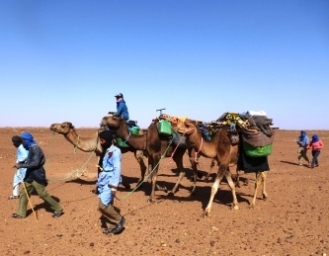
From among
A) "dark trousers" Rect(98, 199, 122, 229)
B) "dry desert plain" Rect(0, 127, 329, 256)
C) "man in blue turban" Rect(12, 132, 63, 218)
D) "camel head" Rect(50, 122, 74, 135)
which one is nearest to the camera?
"dry desert plain" Rect(0, 127, 329, 256)

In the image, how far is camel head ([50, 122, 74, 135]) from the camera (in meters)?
11.9

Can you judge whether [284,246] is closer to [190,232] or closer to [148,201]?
[190,232]

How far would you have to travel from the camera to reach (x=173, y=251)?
741 centimetres

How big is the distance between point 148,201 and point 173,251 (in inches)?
126

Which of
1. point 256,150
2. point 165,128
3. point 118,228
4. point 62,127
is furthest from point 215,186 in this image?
point 62,127

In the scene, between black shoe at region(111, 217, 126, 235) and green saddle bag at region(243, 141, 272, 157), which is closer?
black shoe at region(111, 217, 126, 235)

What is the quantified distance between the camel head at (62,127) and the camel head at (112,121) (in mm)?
2088

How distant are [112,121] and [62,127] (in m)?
2.47

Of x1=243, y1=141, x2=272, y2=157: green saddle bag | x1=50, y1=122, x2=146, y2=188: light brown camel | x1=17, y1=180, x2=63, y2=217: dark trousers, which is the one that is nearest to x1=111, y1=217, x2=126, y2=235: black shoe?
x1=17, y1=180, x2=63, y2=217: dark trousers

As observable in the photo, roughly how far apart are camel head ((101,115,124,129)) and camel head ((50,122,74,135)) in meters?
2.09

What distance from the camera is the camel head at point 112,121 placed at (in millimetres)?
10172

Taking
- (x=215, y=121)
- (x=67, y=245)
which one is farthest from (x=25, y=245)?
(x=215, y=121)

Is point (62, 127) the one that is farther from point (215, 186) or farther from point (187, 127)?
point (215, 186)

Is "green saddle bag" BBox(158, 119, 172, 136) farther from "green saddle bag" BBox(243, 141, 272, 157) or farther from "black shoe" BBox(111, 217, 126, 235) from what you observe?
"black shoe" BBox(111, 217, 126, 235)
